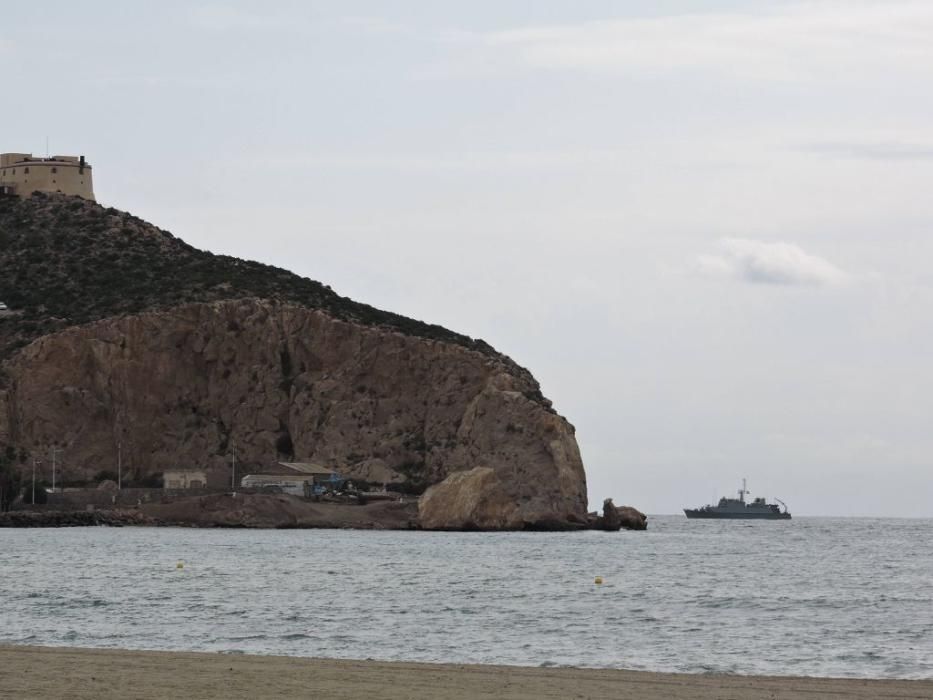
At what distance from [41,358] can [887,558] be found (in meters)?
64.3

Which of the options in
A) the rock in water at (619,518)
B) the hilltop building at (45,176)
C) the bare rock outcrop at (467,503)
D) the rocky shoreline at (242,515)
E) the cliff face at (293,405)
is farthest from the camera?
the hilltop building at (45,176)

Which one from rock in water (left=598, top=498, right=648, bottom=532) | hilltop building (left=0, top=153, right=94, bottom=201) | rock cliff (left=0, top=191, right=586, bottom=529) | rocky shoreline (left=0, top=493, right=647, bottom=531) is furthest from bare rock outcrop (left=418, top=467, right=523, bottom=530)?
hilltop building (left=0, top=153, right=94, bottom=201)

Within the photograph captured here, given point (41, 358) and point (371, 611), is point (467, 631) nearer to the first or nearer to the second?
point (371, 611)

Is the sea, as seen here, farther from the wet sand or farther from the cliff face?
the cliff face

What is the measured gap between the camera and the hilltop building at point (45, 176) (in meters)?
157

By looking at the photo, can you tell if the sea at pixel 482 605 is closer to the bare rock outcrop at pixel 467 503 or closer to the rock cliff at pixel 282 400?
the bare rock outcrop at pixel 467 503

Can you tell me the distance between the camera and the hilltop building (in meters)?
157

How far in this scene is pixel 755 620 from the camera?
4197 centimetres

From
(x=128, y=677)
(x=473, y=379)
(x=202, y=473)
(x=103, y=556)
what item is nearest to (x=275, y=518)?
(x=202, y=473)

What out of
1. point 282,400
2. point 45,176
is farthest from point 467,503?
point 45,176

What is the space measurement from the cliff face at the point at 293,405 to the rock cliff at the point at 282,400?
113mm

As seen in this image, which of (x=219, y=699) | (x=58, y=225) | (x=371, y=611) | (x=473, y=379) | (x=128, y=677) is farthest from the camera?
(x=58, y=225)

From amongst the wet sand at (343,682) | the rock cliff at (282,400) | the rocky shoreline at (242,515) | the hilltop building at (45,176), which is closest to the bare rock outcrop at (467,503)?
the rock cliff at (282,400)

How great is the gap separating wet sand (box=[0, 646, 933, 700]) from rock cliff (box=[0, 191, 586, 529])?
86.0 m
